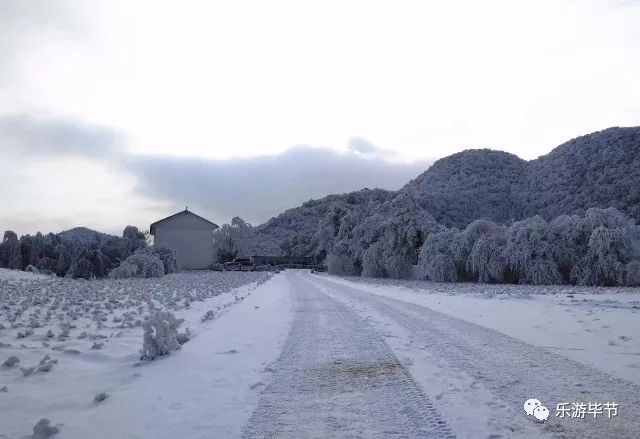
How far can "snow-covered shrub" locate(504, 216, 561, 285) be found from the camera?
89.6ft

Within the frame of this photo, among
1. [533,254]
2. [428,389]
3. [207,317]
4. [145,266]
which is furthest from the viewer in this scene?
[145,266]

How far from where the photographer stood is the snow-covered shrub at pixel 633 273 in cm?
2344

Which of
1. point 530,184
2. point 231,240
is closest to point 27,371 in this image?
point 530,184

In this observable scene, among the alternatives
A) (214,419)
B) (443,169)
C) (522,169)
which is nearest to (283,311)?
(214,419)

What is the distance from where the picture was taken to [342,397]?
5289mm

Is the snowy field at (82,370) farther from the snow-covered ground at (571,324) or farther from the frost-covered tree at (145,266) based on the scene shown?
the frost-covered tree at (145,266)

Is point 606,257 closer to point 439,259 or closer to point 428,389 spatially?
point 439,259

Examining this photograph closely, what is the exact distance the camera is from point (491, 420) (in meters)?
4.44

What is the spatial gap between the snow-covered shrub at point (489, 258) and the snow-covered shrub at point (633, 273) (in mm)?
6474

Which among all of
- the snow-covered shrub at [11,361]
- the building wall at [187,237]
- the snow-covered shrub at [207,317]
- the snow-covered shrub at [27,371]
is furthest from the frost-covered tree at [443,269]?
the building wall at [187,237]

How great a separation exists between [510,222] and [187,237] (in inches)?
1430

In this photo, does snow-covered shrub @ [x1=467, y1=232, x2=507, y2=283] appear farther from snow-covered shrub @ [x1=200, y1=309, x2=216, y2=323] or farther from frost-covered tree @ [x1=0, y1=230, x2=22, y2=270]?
frost-covered tree @ [x1=0, y1=230, x2=22, y2=270]

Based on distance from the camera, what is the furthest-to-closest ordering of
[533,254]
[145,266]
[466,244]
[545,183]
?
[545,183], [145,266], [466,244], [533,254]

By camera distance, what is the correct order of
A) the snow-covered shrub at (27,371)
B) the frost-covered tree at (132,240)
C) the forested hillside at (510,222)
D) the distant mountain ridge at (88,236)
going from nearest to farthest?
the snow-covered shrub at (27,371) < the forested hillside at (510,222) < the frost-covered tree at (132,240) < the distant mountain ridge at (88,236)
